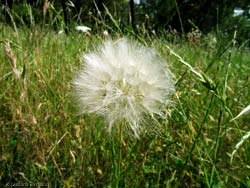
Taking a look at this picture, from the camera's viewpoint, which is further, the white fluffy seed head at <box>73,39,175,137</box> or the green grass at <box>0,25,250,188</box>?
the green grass at <box>0,25,250,188</box>

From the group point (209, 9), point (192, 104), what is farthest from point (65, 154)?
point (209, 9)

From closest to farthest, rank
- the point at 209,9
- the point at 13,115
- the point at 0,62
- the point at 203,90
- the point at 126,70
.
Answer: the point at 126,70 < the point at 13,115 < the point at 203,90 < the point at 0,62 < the point at 209,9

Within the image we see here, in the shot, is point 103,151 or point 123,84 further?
point 103,151

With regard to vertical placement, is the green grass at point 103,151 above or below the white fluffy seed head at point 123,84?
below

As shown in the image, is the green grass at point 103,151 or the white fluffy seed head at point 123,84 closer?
the white fluffy seed head at point 123,84

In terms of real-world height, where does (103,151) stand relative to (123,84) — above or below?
below

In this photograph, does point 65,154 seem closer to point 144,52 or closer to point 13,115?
point 13,115

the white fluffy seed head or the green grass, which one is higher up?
the white fluffy seed head

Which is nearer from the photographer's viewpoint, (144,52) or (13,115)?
(144,52)
